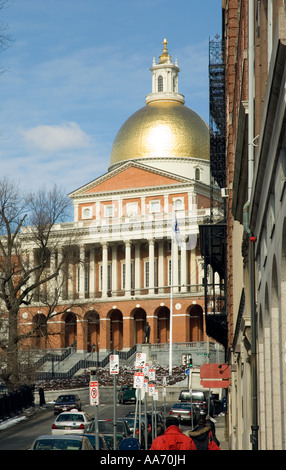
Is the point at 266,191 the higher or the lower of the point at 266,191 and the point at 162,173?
the lower

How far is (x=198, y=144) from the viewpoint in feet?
356

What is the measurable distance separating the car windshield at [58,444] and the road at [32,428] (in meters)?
14.0

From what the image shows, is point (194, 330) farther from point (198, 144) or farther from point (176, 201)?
point (198, 144)

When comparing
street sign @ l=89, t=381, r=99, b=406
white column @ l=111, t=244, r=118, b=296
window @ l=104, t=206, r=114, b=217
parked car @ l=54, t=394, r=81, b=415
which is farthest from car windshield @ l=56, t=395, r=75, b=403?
window @ l=104, t=206, r=114, b=217

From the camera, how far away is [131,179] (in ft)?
346

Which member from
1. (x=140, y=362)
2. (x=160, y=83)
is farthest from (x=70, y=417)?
(x=160, y=83)

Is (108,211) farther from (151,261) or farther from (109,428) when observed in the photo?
(109,428)

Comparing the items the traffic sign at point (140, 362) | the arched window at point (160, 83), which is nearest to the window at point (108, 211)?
the arched window at point (160, 83)

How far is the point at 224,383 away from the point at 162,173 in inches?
2640

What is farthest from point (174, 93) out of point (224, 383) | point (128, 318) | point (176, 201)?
point (224, 383)

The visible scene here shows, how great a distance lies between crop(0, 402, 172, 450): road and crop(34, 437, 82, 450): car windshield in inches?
551

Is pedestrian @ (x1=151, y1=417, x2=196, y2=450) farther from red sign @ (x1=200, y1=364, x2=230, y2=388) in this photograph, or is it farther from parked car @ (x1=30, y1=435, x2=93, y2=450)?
red sign @ (x1=200, y1=364, x2=230, y2=388)

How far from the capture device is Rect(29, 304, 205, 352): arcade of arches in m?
96.4
